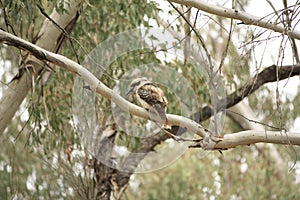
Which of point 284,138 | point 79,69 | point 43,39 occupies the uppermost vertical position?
point 43,39

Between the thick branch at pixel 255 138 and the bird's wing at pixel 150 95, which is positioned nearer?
the thick branch at pixel 255 138

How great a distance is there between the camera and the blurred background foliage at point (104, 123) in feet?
15.7

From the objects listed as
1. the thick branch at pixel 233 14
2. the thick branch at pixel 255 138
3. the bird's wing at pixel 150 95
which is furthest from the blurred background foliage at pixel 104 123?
the bird's wing at pixel 150 95

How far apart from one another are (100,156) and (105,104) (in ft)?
1.22

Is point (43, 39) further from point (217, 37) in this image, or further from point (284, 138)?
point (217, 37)

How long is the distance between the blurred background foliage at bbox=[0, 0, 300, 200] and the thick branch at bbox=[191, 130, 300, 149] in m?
0.21

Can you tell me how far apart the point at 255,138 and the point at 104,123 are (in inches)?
82.9

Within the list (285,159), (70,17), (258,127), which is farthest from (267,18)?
(285,159)

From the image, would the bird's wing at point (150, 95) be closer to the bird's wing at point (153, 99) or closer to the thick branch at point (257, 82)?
the bird's wing at point (153, 99)

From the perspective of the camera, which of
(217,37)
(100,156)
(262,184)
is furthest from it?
(217,37)

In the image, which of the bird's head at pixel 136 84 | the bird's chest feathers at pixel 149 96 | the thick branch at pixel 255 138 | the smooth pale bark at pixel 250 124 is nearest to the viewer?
the thick branch at pixel 255 138

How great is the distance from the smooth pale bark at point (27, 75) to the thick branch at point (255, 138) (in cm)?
144

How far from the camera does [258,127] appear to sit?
21.4ft

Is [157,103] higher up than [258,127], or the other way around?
[258,127]
